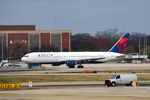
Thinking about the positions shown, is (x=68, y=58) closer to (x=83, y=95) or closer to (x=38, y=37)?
(x=83, y=95)

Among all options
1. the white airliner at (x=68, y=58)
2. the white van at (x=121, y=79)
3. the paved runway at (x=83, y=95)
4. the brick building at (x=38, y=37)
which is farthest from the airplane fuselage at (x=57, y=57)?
the brick building at (x=38, y=37)

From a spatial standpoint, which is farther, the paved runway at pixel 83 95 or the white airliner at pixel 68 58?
the white airliner at pixel 68 58

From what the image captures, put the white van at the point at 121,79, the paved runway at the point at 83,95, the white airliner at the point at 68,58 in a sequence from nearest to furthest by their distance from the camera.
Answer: the paved runway at the point at 83,95
the white van at the point at 121,79
the white airliner at the point at 68,58

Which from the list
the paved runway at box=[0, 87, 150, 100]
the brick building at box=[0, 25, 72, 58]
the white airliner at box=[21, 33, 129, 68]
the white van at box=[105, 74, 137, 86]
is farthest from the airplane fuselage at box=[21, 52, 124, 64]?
the brick building at box=[0, 25, 72, 58]

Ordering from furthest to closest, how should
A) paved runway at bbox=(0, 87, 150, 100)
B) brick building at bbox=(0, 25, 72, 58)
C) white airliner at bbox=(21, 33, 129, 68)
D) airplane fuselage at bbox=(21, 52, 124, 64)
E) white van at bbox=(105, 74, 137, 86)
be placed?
brick building at bbox=(0, 25, 72, 58)
airplane fuselage at bbox=(21, 52, 124, 64)
white airliner at bbox=(21, 33, 129, 68)
white van at bbox=(105, 74, 137, 86)
paved runway at bbox=(0, 87, 150, 100)

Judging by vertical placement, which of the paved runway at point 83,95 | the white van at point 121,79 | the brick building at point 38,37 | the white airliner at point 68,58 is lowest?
the paved runway at point 83,95

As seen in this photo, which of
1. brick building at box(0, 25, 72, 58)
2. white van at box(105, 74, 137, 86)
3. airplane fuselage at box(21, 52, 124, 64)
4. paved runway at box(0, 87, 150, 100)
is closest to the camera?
paved runway at box(0, 87, 150, 100)

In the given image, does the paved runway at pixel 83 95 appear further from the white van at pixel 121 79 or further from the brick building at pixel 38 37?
the brick building at pixel 38 37

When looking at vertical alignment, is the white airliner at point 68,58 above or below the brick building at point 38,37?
below

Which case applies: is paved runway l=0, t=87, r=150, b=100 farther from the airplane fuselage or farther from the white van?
the airplane fuselage

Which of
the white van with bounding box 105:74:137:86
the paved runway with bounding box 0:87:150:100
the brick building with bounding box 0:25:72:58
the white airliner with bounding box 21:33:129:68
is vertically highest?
the brick building with bounding box 0:25:72:58

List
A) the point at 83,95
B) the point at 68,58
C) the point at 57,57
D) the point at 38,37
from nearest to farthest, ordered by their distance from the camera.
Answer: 1. the point at 83,95
2. the point at 57,57
3. the point at 68,58
4. the point at 38,37

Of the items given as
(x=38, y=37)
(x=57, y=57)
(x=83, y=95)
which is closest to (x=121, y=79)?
(x=83, y=95)

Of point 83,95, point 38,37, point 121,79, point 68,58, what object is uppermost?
point 38,37
